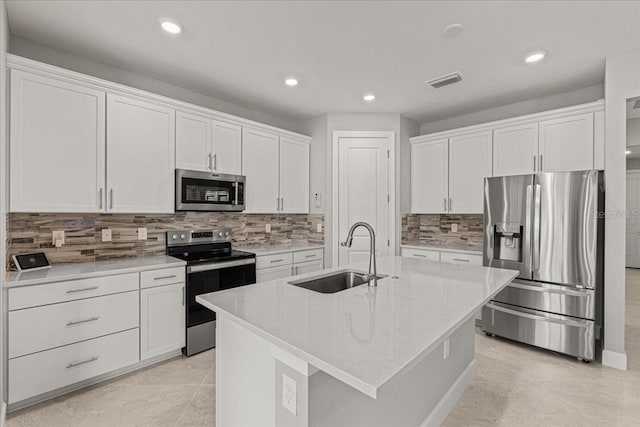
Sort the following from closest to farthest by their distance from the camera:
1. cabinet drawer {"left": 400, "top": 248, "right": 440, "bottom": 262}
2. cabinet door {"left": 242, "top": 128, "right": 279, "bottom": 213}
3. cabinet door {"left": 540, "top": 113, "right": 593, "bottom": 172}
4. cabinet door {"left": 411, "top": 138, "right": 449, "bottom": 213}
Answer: cabinet door {"left": 540, "top": 113, "right": 593, "bottom": 172}
cabinet door {"left": 242, "top": 128, "right": 279, "bottom": 213}
cabinet drawer {"left": 400, "top": 248, "right": 440, "bottom": 262}
cabinet door {"left": 411, "top": 138, "right": 449, "bottom": 213}

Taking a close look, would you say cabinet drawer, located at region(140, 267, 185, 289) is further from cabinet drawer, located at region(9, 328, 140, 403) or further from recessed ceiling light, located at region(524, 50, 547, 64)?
recessed ceiling light, located at region(524, 50, 547, 64)

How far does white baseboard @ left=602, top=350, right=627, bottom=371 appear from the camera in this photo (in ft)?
8.66

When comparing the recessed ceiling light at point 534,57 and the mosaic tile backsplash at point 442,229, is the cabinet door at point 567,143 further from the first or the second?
the mosaic tile backsplash at point 442,229

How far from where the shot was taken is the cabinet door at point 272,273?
3.44 metres

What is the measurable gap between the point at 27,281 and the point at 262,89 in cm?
262

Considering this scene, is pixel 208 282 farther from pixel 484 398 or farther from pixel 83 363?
pixel 484 398

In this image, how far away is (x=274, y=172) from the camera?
156 inches

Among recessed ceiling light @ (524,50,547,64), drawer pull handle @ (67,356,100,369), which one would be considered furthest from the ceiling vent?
drawer pull handle @ (67,356,100,369)

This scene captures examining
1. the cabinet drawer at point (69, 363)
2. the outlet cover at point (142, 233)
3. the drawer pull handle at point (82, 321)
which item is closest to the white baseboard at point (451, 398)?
the cabinet drawer at point (69, 363)

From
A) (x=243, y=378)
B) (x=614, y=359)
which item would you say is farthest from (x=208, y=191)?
(x=614, y=359)

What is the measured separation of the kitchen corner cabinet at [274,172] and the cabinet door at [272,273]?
735 millimetres

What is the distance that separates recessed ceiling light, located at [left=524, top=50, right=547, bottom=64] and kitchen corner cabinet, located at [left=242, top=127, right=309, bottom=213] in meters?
2.62

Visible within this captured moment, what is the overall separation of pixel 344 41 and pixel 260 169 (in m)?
1.82

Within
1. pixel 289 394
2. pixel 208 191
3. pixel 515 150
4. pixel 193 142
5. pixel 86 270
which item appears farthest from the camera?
pixel 515 150
